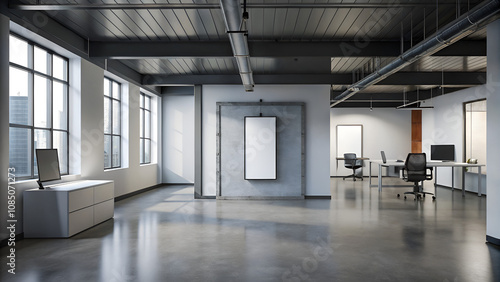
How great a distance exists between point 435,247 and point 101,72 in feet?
24.1

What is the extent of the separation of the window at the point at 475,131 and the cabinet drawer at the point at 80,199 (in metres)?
10.1

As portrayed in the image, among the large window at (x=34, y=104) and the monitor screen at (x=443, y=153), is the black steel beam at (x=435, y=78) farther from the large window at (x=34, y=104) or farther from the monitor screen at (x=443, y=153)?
the large window at (x=34, y=104)

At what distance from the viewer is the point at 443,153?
1150 centimetres

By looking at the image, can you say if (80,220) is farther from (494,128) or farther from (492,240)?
(494,128)

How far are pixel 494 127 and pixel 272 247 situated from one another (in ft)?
11.6

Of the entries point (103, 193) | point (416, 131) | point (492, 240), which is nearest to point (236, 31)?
point (103, 193)

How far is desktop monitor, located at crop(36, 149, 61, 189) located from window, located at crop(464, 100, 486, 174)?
35.0ft

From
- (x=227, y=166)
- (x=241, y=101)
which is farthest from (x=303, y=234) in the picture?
(x=241, y=101)

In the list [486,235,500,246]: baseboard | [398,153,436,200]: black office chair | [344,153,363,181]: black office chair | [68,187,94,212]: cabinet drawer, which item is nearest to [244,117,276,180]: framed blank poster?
[398,153,436,200]: black office chair

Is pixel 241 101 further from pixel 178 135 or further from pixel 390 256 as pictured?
pixel 390 256

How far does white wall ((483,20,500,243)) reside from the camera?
4.88 metres

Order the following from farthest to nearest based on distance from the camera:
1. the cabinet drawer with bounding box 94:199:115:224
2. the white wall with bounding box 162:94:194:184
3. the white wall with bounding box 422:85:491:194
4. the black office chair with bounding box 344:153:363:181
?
the black office chair with bounding box 344:153:363:181
the white wall with bounding box 162:94:194:184
the white wall with bounding box 422:85:491:194
the cabinet drawer with bounding box 94:199:115:224

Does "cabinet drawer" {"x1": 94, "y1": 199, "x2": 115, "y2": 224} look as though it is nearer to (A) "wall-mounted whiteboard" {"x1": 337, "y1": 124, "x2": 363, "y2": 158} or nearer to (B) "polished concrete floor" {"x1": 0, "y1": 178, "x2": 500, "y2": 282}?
(B) "polished concrete floor" {"x1": 0, "y1": 178, "x2": 500, "y2": 282}

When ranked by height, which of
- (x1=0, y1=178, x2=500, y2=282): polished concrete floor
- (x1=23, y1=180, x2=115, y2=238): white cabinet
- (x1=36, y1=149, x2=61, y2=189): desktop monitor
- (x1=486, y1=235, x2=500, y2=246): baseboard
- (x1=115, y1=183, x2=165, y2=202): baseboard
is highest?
(x1=36, y1=149, x2=61, y2=189): desktop monitor
